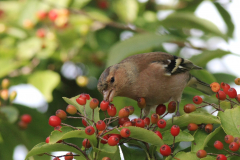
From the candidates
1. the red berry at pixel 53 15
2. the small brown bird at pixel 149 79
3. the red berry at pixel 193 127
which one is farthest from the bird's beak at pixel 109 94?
the red berry at pixel 53 15

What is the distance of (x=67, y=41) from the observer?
4855 mm

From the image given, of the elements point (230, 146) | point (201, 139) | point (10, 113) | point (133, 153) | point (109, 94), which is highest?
point (230, 146)

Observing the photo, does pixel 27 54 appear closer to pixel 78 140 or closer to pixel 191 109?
pixel 78 140

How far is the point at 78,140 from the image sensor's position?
4.60m

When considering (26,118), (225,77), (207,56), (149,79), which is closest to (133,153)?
(149,79)

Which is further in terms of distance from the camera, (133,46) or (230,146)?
(133,46)

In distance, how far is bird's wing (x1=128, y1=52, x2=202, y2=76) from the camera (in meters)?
4.36

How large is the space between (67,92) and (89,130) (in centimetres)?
327

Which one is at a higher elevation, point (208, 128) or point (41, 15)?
point (41, 15)

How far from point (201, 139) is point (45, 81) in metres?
2.79

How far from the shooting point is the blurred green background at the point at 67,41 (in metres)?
4.73

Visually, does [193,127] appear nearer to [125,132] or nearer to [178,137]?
[178,137]

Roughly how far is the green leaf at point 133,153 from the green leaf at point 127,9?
9.71ft

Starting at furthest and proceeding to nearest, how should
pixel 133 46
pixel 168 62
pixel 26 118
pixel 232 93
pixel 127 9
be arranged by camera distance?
pixel 127 9, pixel 26 118, pixel 168 62, pixel 133 46, pixel 232 93
